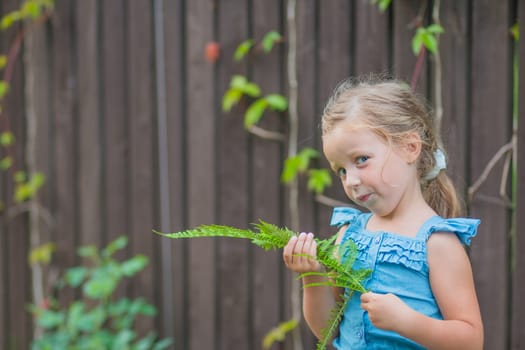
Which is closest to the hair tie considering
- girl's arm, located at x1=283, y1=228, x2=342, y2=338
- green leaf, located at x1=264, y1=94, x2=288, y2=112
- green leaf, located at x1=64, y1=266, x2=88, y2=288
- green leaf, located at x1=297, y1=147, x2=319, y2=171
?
girl's arm, located at x1=283, y1=228, x2=342, y2=338

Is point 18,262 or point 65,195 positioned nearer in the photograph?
point 65,195

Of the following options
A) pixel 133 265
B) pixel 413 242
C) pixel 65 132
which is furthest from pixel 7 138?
pixel 413 242

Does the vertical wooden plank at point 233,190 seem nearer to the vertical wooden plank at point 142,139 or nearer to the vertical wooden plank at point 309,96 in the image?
the vertical wooden plank at point 309,96

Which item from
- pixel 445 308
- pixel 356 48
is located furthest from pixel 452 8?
pixel 445 308

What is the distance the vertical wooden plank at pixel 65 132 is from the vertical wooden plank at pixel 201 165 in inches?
35.0

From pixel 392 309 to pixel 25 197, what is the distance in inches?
130

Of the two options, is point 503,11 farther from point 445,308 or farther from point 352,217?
point 445,308

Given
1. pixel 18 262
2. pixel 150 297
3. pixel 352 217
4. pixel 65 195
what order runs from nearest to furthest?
pixel 352 217, pixel 150 297, pixel 65 195, pixel 18 262

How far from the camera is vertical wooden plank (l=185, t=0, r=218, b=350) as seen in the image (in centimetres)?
352

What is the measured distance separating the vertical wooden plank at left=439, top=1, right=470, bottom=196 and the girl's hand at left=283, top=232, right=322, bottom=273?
1236 mm

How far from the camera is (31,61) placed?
13.9ft

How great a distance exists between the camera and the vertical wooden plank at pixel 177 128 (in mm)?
3619

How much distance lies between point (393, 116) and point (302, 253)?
1.40ft

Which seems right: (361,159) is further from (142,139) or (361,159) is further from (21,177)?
(21,177)
